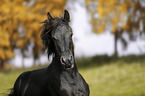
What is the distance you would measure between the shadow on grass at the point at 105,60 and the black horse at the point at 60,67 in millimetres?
14709

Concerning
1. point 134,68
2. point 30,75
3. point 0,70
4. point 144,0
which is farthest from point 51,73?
point 0,70

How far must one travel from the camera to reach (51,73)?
3.95 m

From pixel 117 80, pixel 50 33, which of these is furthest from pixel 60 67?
pixel 117 80

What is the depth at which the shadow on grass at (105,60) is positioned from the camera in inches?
710

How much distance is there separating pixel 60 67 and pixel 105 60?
16.2 metres

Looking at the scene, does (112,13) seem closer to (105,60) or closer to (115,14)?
(115,14)

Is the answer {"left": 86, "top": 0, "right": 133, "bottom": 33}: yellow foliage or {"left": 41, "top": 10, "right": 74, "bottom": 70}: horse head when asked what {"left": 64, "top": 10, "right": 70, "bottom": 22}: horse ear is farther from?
{"left": 86, "top": 0, "right": 133, "bottom": 33}: yellow foliage

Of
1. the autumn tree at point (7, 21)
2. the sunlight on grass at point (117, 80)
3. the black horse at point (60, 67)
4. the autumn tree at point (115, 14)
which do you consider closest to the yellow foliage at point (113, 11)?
the autumn tree at point (115, 14)

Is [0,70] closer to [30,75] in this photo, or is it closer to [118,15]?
[118,15]

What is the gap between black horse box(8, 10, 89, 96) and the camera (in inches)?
134

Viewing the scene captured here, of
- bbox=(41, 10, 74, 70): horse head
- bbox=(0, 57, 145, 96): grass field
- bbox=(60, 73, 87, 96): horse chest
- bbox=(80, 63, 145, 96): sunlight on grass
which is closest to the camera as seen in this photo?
bbox=(41, 10, 74, 70): horse head

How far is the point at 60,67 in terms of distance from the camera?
376 cm

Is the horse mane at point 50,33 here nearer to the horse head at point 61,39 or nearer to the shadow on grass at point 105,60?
the horse head at point 61,39

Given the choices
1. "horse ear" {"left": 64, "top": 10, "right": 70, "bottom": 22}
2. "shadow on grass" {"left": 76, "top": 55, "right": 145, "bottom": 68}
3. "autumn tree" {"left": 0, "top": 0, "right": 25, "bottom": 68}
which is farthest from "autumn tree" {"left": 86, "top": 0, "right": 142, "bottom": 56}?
"horse ear" {"left": 64, "top": 10, "right": 70, "bottom": 22}
